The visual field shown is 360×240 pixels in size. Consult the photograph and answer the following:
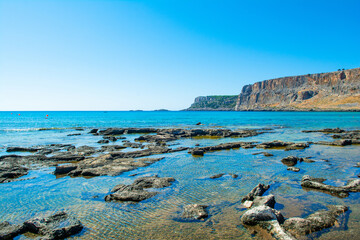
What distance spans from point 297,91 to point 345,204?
184m

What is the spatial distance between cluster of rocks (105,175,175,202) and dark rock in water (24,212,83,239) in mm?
2284

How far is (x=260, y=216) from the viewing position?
7.59 m

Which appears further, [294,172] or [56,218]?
[294,172]

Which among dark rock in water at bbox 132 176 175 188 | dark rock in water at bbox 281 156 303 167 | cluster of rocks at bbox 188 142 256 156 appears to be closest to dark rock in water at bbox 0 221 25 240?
dark rock in water at bbox 132 176 175 188

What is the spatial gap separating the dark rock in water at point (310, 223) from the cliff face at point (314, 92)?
149m

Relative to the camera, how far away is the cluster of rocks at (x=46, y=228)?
281 inches

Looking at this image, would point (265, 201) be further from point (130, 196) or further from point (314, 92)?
point (314, 92)

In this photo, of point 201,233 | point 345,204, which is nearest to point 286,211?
point 345,204

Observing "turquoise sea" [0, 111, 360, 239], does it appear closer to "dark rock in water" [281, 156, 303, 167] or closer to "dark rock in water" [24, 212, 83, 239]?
"dark rock in water" [24, 212, 83, 239]

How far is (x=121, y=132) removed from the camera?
43844mm

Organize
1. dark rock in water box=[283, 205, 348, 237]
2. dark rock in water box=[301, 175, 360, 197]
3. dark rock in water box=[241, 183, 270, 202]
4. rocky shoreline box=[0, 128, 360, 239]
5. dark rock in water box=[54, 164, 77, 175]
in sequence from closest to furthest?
dark rock in water box=[283, 205, 348, 237]
rocky shoreline box=[0, 128, 360, 239]
dark rock in water box=[241, 183, 270, 202]
dark rock in water box=[301, 175, 360, 197]
dark rock in water box=[54, 164, 77, 175]

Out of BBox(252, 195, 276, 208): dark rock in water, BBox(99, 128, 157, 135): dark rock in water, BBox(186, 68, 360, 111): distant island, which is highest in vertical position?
BBox(186, 68, 360, 111): distant island

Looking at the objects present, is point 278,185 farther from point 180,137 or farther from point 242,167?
point 180,137

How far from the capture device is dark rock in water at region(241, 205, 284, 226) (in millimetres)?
7535
